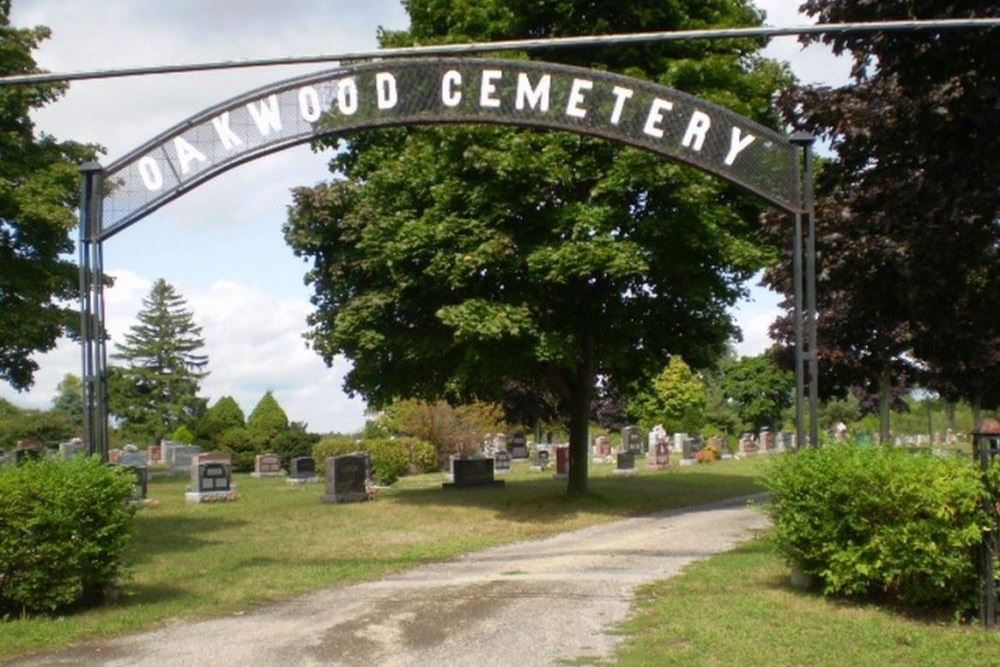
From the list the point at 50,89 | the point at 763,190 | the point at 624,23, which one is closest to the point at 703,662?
the point at 763,190

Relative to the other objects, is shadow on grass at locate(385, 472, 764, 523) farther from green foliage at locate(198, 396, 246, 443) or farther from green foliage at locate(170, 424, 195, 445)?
green foliage at locate(170, 424, 195, 445)

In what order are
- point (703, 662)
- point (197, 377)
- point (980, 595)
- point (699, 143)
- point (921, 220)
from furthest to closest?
1. point (197, 377)
2. point (921, 220)
3. point (699, 143)
4. point (980, 595)
5. point (703, 662)

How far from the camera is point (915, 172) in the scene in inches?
631

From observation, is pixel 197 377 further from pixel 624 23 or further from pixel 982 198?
pixel 982 198

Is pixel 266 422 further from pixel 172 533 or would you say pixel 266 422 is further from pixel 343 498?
pixel 172 533

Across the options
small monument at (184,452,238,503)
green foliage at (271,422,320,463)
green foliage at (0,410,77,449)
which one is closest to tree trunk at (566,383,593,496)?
small monument at (184,452,238,503)

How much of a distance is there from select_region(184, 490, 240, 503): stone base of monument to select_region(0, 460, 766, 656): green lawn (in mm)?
401

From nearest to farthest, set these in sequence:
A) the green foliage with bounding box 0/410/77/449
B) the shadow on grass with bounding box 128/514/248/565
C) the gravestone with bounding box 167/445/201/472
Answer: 1. the shadow on grass with bounding box 128/514/248/565
2. the gravestone with bounding box 167/445/201/472
3. the green foliage with bounding box 0/410/77/449

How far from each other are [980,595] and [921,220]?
648cm

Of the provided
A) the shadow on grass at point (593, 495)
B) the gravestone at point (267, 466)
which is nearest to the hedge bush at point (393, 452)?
the gravestone at point (267, 466)

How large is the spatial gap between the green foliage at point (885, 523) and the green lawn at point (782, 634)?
0.27 meters

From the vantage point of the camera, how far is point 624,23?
2183cm

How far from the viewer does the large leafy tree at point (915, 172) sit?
14289mm

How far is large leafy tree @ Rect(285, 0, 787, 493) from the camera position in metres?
19.9
